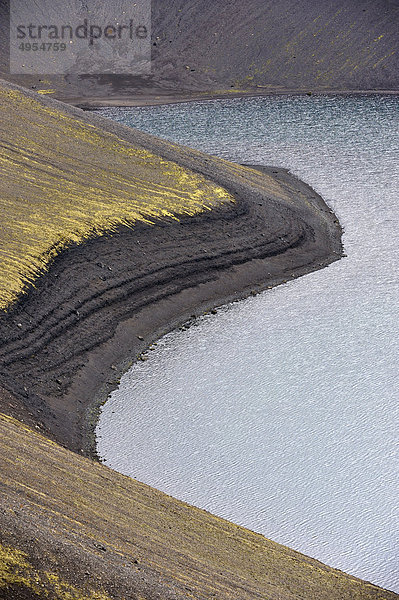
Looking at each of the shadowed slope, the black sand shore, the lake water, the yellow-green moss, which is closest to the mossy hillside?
the black sand shore

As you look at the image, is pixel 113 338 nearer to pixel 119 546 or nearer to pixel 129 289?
pixel 129 289

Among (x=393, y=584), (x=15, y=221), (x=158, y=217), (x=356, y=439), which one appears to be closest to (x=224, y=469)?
(x=356, y=439)

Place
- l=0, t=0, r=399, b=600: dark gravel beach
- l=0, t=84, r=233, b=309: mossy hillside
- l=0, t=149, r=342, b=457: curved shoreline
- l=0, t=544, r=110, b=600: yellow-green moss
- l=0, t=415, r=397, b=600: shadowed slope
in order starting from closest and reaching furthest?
l=0, t=544, r=110, b=600: yellow-green moss → l=0, t=415, r=397, b=600: shadowed slope → l=0, t=0, r=399, b=600: dark gravel beach → l=0, t=149, r=342, b=457: curved shoreline → l=0, t=84, r=233, b=309: mossy hillside

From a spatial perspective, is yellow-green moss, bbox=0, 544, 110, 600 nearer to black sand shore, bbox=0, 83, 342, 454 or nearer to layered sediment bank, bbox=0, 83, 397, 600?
layered sediment bank, bbox=0, 83, 397, 600

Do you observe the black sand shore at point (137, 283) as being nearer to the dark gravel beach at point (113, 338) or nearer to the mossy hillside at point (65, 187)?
the dark gravel beach at point (113, 338)

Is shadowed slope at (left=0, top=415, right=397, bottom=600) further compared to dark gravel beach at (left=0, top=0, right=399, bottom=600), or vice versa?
dark gravel beach at (left=0, top=0, right=399, bottom=600)

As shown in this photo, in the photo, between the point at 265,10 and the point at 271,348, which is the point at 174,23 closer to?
the point at 265,10

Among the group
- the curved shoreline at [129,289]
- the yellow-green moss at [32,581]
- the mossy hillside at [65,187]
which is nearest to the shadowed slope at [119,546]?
the yellow-green moss at [32,581]

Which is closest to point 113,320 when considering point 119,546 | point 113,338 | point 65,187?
point 113,338
